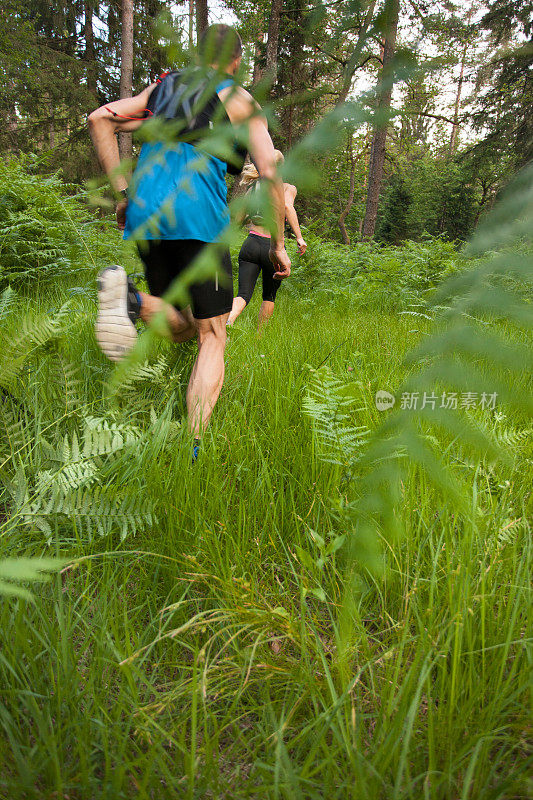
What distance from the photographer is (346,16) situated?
1.94 feet

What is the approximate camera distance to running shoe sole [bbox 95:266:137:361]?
175cm

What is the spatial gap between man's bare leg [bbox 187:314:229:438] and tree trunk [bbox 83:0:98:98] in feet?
53.9

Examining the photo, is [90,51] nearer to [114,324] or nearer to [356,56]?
[114,324]

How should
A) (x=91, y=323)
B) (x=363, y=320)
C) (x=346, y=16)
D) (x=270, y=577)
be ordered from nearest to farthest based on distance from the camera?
1. (x=346, y=16)
2. (x=270, y=577)
3. (x=91, y=323)
4. (x=363, y=320)

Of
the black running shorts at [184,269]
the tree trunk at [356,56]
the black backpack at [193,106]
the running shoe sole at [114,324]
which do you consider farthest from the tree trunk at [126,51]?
the tree trunk at [356,56]

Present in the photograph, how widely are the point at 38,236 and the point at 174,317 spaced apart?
399 centimetres

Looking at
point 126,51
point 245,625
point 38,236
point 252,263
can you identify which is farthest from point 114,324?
point 126,51

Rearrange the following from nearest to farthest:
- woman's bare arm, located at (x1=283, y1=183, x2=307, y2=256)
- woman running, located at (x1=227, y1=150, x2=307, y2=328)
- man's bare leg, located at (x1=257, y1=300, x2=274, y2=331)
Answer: woman's bare arm, located at (x1=283, y1=183, x2=307, y2=256), woman running, located at (x1=227, y1=150, x2=307, y2=328), man's bare leg, located at (x1=257, y1=300, x2=274, y2=331)

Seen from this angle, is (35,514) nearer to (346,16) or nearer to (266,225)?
(266,225)

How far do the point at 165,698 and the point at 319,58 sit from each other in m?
1.17

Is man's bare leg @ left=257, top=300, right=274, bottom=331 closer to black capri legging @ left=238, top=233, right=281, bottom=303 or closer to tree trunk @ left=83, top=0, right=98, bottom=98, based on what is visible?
black capri legging @ left=238, top=233, right=281, bottom=303

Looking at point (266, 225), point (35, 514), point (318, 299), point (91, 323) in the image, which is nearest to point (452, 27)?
point (266, 225)

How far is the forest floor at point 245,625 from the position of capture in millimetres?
764

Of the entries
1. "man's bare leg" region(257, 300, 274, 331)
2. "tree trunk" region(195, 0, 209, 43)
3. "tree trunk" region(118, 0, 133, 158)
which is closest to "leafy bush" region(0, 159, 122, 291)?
"man's bare leg" region(257, 300, 274, 331)
